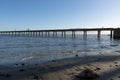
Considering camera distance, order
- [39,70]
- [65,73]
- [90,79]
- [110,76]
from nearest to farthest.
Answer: [90,79], [110,76], [65,73], [39,70]

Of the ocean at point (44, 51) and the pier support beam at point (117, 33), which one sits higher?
the pier support beam at point (117, 33)

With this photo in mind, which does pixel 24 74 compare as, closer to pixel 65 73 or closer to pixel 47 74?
pixel 47 74

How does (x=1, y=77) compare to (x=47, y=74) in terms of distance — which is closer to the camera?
(x=1, y=77)

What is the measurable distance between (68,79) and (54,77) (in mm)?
625

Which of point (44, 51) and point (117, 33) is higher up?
point (117, 33)

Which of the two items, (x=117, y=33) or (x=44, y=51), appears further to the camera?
(x=117, y=33)

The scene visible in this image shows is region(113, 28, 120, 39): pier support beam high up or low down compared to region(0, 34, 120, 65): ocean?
up

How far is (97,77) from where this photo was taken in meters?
7.82

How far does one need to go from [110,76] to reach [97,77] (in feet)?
2.05

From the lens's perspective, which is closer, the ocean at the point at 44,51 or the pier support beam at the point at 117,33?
the ocean at the point at 44,51

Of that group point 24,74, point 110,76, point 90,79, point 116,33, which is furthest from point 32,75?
point 116,33

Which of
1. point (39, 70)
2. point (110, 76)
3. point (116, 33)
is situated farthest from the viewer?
point (116, 33)

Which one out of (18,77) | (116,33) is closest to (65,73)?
(18,77)

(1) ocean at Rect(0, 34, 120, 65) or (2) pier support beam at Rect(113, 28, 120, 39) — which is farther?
(2) pier support beam at Rect(113, 28, 120, 39)
